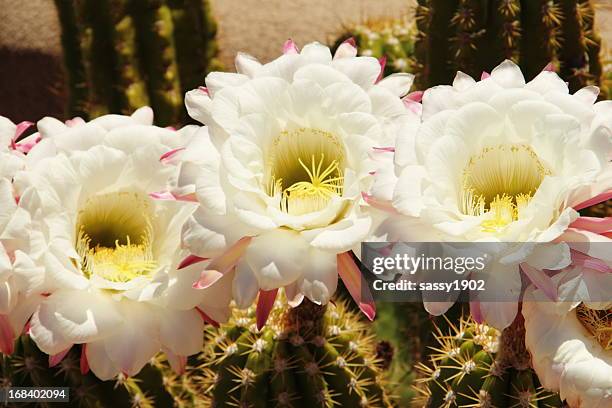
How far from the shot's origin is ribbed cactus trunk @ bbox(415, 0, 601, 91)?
0.99m

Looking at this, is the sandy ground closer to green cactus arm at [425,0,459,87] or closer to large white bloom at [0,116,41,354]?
green cactus arm at [425,0,459,87]

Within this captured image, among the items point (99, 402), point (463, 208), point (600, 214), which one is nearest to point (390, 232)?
point (463, 208)

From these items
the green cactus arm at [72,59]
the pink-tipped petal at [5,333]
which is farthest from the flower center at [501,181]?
the green cactus arm at [72,59]

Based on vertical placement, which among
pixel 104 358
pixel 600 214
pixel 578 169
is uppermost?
pixel 578 169

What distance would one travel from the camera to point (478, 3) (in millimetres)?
991

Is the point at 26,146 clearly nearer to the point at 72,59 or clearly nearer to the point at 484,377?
the point at 484,377

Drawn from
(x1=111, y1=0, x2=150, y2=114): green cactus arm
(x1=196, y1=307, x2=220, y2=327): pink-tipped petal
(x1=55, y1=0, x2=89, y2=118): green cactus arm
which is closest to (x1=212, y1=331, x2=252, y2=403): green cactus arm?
(x1=196, y1=307, x2=220, y2=327): pink-tipped petal

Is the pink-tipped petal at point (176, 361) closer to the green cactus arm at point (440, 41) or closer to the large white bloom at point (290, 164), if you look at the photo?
the large white bloom at point (290, 164)

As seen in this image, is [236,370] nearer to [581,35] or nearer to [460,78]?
[460,78]

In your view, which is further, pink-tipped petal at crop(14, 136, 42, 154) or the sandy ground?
the sandy ground

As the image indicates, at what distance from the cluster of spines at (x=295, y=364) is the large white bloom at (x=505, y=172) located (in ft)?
0.67

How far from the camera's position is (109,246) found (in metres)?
0.76

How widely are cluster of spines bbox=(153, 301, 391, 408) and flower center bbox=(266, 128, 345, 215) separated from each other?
0.14 m

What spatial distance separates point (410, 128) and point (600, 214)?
0.59 meters
